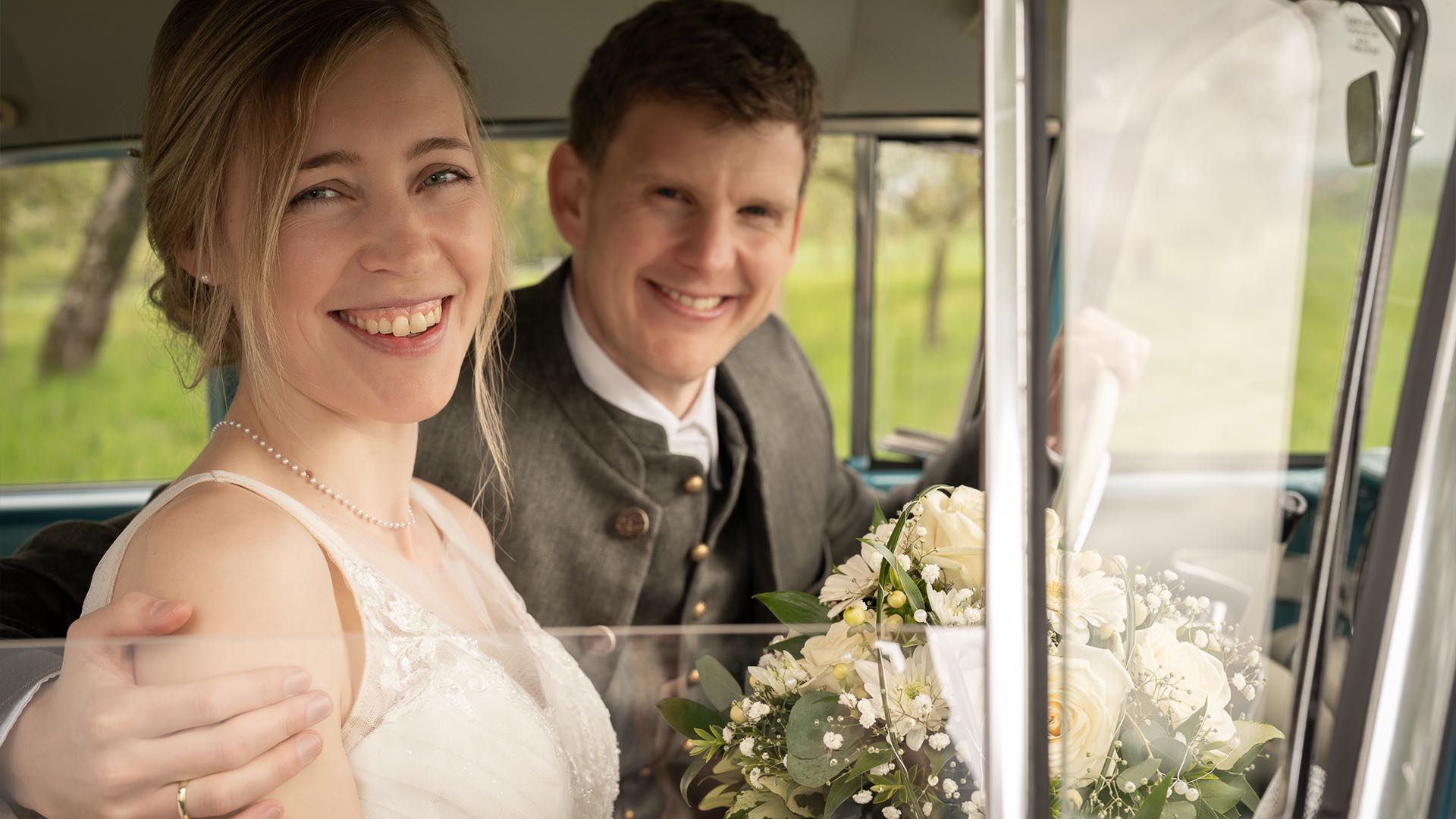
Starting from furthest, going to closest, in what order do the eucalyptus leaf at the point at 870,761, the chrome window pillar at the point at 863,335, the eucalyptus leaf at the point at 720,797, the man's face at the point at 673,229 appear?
the chrome window pillar at the point at 863,335 → the man's face at the point at 673,229 → the eucalyptus leaf at the point at 720,797 → the eucalyptus leaf at the point at 870,761

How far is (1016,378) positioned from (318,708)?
0.71 meters

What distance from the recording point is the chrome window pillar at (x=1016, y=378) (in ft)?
2.74

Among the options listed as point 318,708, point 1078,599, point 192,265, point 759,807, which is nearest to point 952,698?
point 1078,599

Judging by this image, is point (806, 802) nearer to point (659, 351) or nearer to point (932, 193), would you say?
point (659, 351)

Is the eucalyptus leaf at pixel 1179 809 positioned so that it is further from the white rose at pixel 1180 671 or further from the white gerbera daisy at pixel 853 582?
the white gerbera daisy at pixel 853 582

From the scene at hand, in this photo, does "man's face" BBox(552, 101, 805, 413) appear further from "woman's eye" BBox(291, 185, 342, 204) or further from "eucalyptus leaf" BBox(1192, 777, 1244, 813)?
"eucalyptus leaf" BBox(1192, 777, 1244, 813)

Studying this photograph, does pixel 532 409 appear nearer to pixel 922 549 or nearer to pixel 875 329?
pixel 922 549

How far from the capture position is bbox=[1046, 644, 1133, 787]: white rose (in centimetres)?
89

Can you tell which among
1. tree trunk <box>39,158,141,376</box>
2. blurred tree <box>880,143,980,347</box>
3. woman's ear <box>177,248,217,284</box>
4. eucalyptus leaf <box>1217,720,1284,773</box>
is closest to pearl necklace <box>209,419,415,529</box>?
woman's ear <box>177,248,217,284</box>

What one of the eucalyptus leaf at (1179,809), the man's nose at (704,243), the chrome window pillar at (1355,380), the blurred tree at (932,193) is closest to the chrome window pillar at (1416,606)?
the chrome window pillar at (1355,380)

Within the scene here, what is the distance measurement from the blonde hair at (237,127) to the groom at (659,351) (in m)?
0.39

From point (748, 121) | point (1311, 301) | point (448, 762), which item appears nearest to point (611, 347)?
point (748, 121)

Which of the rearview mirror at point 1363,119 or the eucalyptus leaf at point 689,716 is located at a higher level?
the rearview mirror at point 1363,119

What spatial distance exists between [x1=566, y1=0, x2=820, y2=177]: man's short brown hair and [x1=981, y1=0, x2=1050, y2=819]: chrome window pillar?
949 mm
